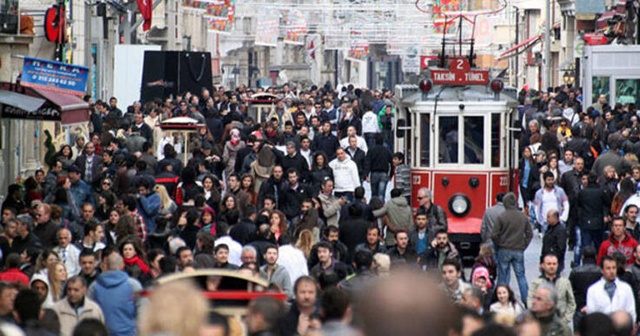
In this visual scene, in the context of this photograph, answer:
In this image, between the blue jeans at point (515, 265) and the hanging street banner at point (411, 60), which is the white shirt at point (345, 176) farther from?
the hanging street banner at point (411, 60)

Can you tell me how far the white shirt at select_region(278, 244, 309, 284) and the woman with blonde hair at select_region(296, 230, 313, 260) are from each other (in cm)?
93

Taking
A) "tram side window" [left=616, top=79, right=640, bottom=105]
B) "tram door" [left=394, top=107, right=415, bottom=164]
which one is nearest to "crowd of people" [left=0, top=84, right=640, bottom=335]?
"tram door" [left=394, top=107, right=415, bottom=164]

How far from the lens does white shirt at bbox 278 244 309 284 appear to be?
15477mm

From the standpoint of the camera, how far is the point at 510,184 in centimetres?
2217

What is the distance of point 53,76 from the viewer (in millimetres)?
23578

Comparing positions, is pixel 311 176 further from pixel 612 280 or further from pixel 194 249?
pixel 612 280

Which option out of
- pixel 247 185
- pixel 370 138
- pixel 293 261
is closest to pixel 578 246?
pixel 247 185

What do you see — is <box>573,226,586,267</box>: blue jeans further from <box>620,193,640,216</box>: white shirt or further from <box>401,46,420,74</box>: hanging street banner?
<box>401,46,420,74</box>: hanging street banner

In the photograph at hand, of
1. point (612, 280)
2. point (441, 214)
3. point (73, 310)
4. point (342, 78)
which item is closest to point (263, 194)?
point (441, 214)

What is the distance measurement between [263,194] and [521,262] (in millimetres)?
4380

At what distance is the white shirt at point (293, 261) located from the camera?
50.8 feet

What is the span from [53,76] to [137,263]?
357 inches

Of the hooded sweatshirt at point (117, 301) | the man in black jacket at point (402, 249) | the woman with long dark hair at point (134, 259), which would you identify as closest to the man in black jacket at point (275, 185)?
the man in black jacket at point (402, 249)

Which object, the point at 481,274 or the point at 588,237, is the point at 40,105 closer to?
the point at 588,237
